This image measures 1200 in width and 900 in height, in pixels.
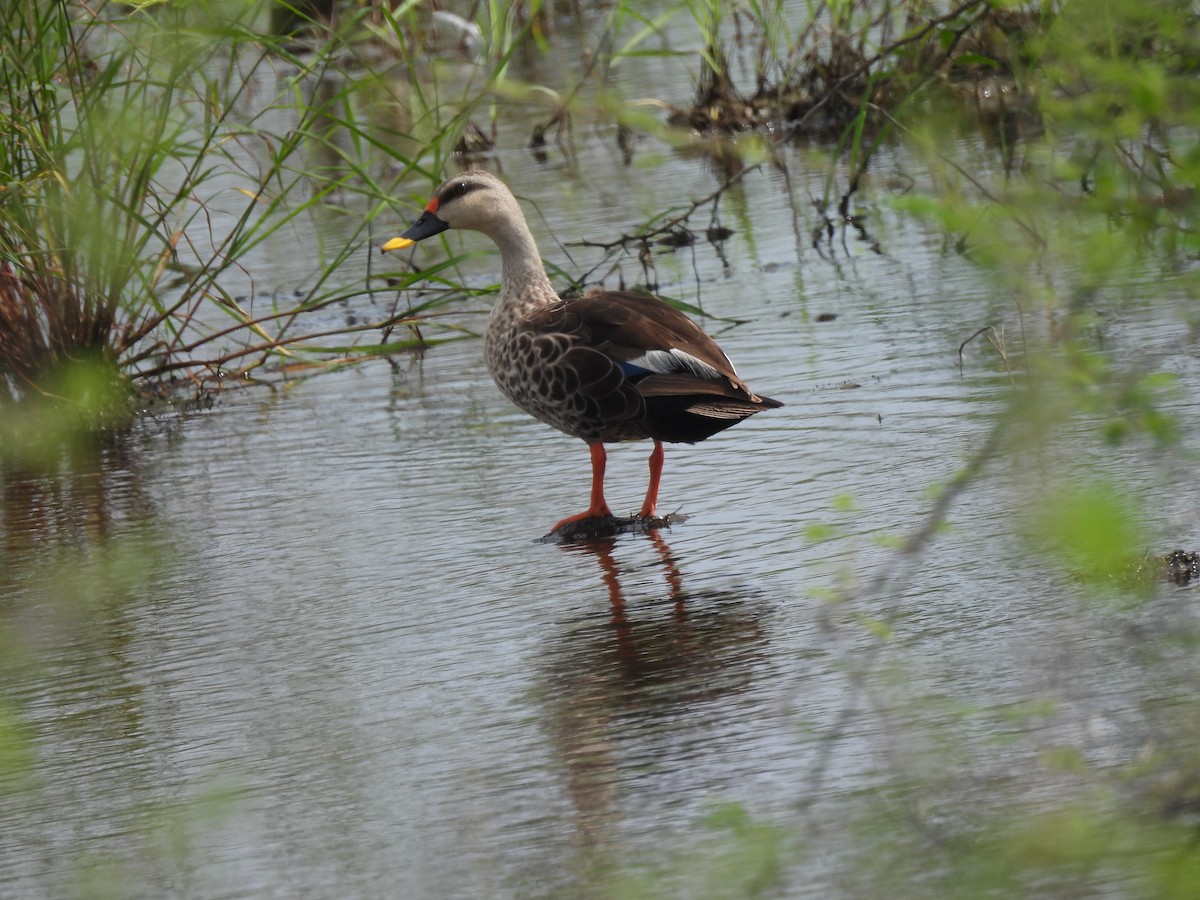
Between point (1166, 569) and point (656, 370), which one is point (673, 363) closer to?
point (656, 370)

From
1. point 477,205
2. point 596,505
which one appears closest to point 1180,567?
point 596,505

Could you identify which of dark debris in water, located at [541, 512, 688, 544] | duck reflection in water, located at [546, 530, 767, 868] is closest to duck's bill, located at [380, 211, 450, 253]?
dark debris in water, located at [541, 512, 688, 544]

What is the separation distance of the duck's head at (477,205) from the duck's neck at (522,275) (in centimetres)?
5

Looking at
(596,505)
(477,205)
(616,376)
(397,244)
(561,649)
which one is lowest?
(561,649)

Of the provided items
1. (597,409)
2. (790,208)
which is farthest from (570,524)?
(790,208)

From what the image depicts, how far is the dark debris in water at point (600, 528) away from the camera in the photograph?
565cm

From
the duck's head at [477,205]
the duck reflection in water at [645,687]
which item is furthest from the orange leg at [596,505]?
the duck's head at [477,205]

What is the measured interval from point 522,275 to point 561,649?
6.70 feet

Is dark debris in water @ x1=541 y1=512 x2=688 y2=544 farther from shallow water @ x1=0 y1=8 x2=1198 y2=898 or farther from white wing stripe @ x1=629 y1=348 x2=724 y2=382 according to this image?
white wing stripe @ x1=629 y1=348 x2=724 y2=382

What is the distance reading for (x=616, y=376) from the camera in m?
5.63

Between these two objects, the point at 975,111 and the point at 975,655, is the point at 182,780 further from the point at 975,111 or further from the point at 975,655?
the point at 975,111

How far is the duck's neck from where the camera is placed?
6266mm

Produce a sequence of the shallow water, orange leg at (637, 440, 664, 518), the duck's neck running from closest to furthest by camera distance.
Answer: the shallow water → orange leg at (637, 440, 664, 518) → the duck's neck

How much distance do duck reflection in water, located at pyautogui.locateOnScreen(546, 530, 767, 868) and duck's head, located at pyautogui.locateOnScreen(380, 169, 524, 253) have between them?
1.64 meters
